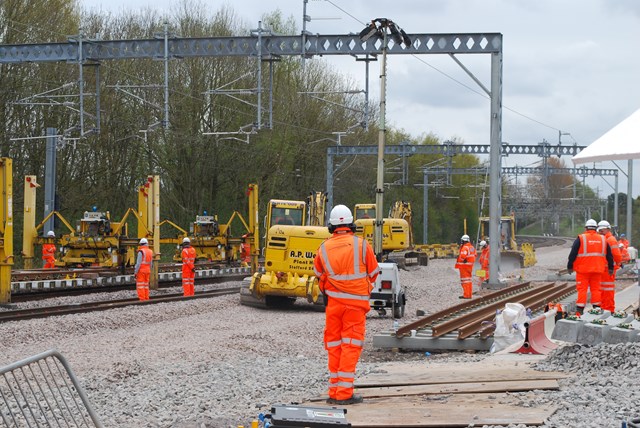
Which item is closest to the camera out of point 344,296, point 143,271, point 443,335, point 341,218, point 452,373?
point 344,296

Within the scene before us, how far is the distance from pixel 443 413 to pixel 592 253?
899cm

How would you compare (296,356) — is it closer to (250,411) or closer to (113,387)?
(113,387)

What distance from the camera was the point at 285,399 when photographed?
394 inches

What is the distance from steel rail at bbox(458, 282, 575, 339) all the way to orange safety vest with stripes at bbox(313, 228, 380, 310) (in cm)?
546

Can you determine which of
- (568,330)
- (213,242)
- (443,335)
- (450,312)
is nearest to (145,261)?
(450,312)

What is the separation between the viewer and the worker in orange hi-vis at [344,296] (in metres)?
9.46

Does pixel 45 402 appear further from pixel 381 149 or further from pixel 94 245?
pixel 94 245

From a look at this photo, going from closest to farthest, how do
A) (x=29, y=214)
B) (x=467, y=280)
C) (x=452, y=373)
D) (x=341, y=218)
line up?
(x=341, y=218) → (x=452, y=373) → (x=467, y=280) → (x=29, y=214)

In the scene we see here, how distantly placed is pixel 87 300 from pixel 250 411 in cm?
1712

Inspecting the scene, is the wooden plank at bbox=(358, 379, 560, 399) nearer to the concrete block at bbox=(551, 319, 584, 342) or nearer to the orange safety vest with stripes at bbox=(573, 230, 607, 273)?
the concrete block at bbox=(551, 319, 584, 342)

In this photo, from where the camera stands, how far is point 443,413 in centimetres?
854

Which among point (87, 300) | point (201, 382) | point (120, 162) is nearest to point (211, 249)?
point (120, 162)

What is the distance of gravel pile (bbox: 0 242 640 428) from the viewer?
9.01m

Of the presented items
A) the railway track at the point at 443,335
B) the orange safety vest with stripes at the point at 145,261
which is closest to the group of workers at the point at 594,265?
the railway track at the point at 443,335
